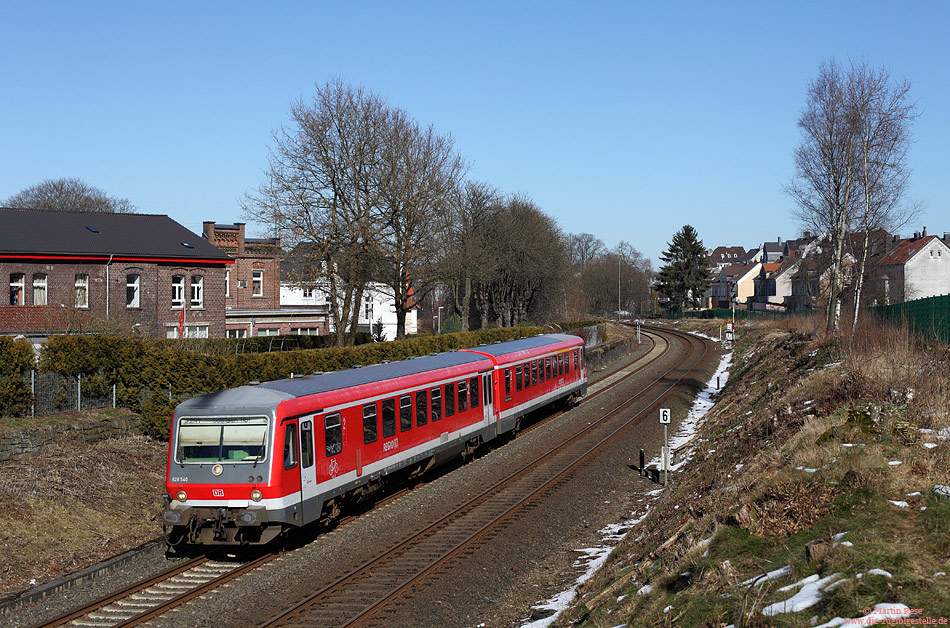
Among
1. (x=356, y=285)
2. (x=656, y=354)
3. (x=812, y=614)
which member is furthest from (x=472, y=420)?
(x=656, y=354)

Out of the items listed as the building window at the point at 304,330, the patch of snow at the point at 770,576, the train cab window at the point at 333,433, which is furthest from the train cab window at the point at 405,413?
the building window at the point at 304,330

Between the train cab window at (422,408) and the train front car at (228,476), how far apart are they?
5134mm

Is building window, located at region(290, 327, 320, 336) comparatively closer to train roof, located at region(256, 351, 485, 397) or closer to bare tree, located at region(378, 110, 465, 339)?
bare tree, located at region(378, 110, 465, 339)

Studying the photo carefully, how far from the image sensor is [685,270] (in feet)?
331

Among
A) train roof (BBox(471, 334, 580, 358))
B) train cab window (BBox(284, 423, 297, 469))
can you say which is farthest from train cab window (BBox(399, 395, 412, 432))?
train roof (BBox(471, 334, 580, 358))

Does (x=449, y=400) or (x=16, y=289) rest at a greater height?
(x=16, y=289)

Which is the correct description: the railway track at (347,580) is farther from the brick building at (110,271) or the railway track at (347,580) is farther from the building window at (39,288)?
the building window at (39,288)

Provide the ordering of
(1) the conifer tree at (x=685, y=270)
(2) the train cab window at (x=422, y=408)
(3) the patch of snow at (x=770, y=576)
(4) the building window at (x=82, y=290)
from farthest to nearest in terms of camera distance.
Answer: (1) the conifer tree at (x=685, y=270)
(4) the building window at (x=82, y=290)
(2) the train cab window at (x=422, y=408)
(3) the patch of snow at (x=770, y=576)

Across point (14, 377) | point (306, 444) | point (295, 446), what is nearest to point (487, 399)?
point (306, 444)

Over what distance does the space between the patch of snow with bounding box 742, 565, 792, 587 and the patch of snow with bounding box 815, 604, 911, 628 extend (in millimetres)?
1465

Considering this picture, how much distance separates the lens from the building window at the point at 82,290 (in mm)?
34031

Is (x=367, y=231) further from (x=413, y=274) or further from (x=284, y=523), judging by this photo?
(x=284, y=523)

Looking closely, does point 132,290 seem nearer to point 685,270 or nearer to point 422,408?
point 422,408

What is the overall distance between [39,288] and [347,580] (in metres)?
27.4
